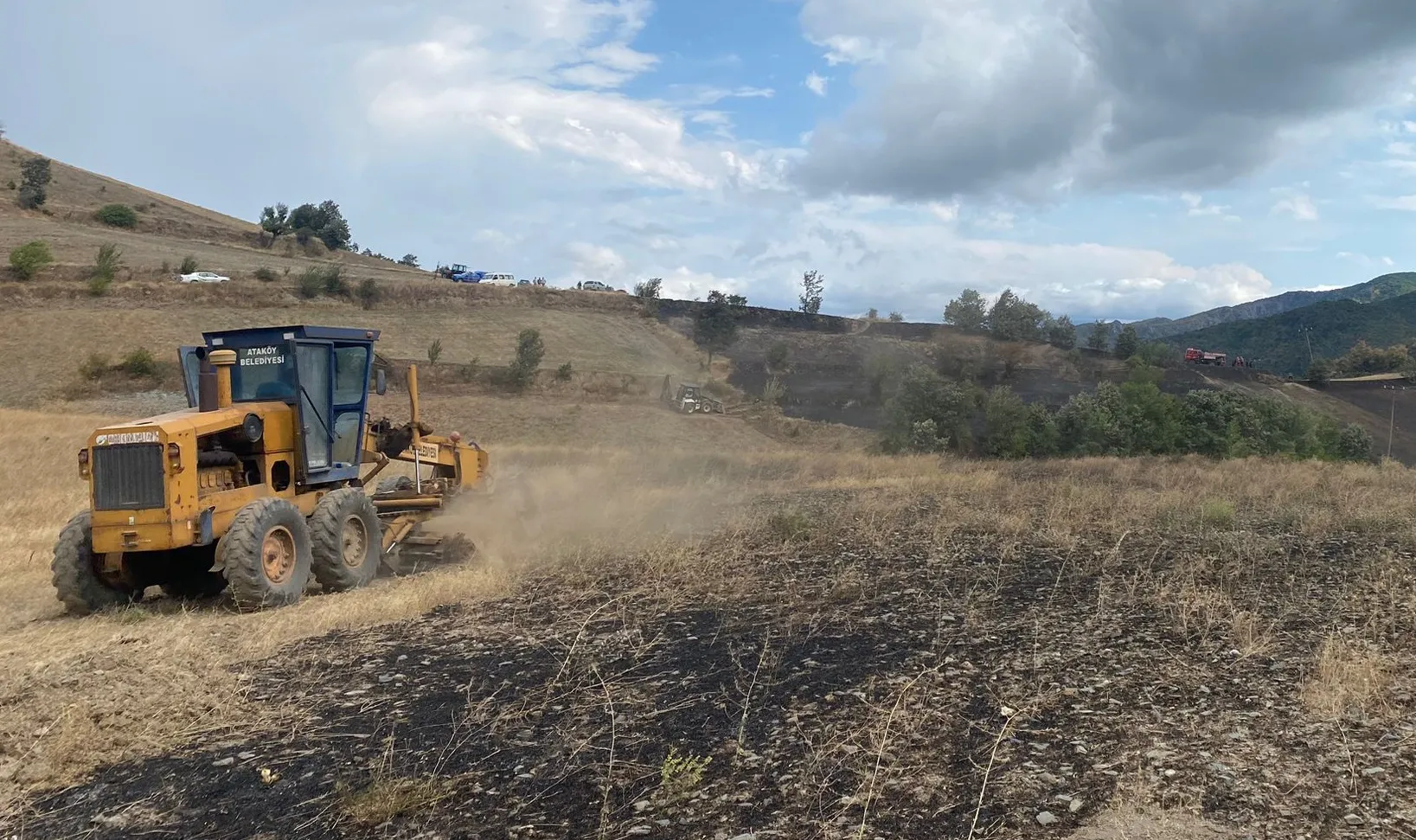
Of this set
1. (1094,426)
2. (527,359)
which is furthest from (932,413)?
(527,359)

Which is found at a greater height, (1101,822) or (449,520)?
(1101,822)

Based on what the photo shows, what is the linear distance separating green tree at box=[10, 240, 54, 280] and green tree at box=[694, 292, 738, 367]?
114 ft

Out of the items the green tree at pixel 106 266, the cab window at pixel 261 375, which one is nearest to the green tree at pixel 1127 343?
the green tree at pixel 106 266

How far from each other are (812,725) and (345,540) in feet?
22.4

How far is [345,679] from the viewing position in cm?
662

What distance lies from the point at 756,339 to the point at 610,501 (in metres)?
44.7

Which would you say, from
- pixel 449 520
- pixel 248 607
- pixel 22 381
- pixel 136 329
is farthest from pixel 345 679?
pixel 136 329

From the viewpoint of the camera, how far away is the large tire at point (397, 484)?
13.2 m

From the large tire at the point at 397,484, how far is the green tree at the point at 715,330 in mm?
42736

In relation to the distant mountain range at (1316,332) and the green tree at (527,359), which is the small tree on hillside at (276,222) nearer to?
the green tree at (527,359)

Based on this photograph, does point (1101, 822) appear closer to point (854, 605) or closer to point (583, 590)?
point (854, 605)

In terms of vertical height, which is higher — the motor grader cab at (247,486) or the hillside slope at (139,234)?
the hillside slope at (139,234)

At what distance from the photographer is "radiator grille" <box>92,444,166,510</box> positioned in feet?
27.7

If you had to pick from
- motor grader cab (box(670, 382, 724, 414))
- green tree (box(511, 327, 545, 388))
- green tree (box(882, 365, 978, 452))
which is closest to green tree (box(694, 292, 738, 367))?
motor grader cab (box(670, 382, 724, 414))
